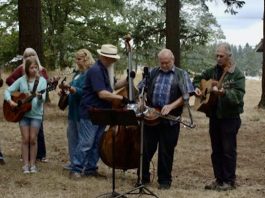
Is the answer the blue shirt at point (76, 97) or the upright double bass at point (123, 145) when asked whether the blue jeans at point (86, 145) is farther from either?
the blue shirt at point (76, 97)

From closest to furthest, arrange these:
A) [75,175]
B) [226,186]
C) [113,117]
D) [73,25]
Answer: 1. [113,117]
2. [226,186]
3. [75,175]
4. [73,25]

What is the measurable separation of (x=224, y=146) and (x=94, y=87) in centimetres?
204

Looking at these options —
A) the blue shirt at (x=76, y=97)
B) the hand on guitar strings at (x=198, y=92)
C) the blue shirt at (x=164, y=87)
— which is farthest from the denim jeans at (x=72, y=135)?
the hand on guitar strings at (x=198, y=92)

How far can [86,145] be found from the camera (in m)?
8.57

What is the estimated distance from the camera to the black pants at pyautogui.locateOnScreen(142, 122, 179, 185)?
8172 millimetres

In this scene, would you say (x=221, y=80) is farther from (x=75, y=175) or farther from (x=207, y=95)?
(x=75, y=175)

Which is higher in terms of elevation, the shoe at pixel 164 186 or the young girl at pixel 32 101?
the young girl at pixel 32 101

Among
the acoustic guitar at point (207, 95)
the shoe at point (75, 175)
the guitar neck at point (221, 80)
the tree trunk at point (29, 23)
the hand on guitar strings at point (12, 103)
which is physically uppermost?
the tree trunk at point (29, 23)

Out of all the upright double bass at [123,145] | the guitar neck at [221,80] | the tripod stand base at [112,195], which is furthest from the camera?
the upright double bass at [123,145]

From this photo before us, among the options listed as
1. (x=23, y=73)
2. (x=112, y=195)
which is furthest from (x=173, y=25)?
(x=112, y=195)

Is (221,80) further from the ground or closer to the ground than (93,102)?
further from the ground

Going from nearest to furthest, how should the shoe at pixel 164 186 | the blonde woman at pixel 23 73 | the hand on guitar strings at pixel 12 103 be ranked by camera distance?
1. the shoe at pixel 164 186
2. the hand on guitar strings at pixel 12 103
3. the blonde woman at pixel 23 73

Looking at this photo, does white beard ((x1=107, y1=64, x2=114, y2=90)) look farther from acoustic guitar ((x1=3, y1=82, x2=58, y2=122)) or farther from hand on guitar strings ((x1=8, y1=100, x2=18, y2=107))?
→ hand on guitar strings ((x1=8, y1=100, x2=18, y2=107))

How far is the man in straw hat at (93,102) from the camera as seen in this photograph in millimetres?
8211
